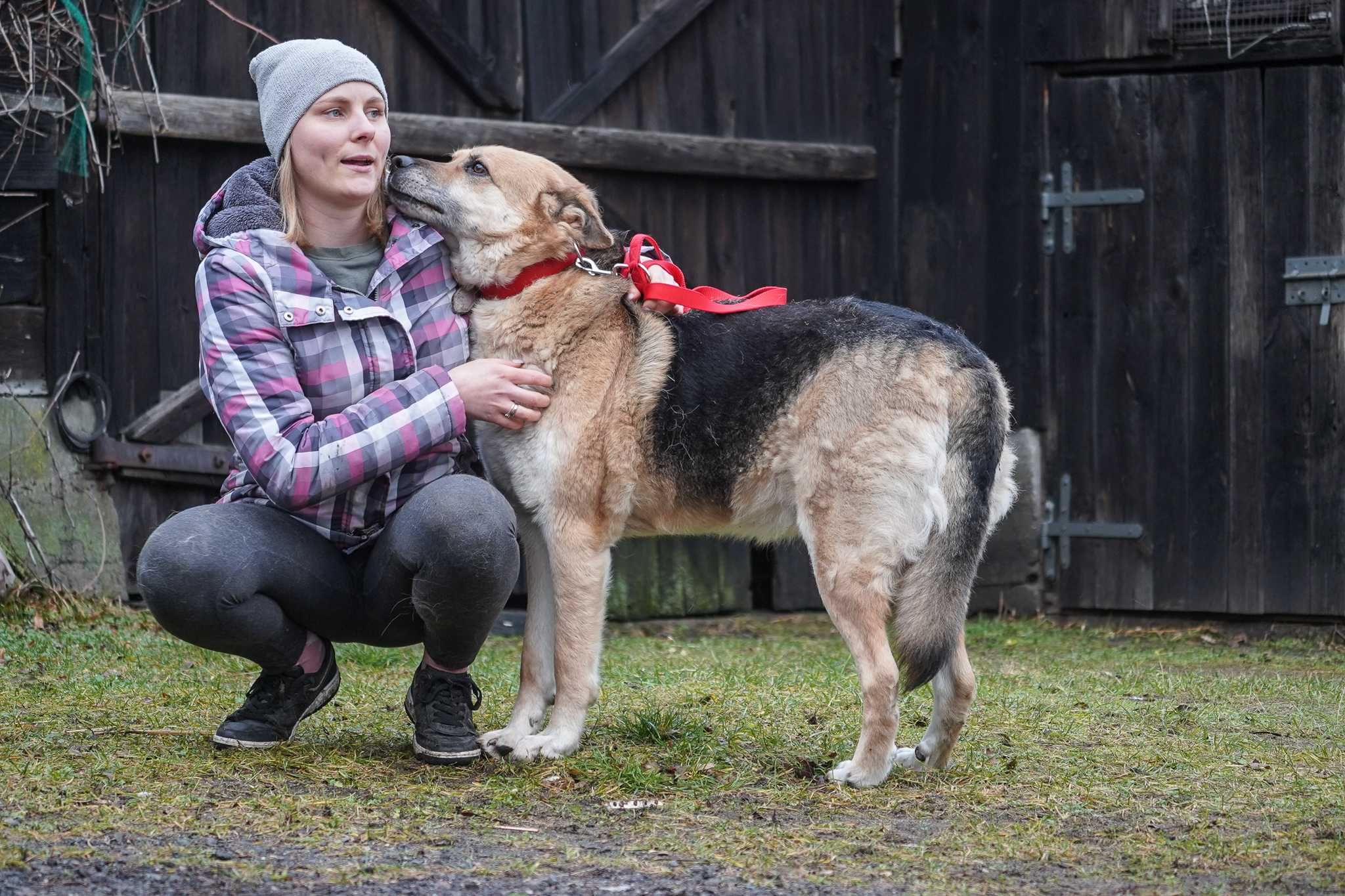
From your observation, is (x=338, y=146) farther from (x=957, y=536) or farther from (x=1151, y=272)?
(x=1151, y=272)

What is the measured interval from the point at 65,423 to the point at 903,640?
397 centimetres

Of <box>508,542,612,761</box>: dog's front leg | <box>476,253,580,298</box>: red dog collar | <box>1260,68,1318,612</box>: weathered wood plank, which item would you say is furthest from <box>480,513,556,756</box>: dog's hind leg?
<box>1260,68,1318,612</box>: weathered wood plank

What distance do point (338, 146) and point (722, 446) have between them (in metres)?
1.22

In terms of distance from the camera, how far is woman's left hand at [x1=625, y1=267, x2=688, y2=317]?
153 inches

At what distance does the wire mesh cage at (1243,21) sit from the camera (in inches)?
263

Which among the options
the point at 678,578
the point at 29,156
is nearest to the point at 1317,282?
the point at 678,578

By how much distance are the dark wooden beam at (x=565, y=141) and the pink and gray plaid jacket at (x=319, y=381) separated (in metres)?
2.48

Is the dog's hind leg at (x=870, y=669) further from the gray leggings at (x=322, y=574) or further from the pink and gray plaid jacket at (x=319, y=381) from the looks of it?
the pink and gray plaid jacket at (x=319, y=381)

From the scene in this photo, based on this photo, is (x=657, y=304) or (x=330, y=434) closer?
(x=330, y=434)

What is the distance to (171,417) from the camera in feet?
19.9

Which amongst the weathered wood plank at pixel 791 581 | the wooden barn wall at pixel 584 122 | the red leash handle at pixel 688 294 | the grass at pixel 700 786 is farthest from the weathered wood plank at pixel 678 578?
the red leash handle at pixel 688 294

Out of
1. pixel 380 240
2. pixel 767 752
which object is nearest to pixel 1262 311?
pixel 767 752

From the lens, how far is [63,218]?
19.1ft

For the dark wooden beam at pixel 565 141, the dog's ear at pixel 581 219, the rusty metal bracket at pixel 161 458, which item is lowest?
the rusty metal bracket at pixel 161 458
